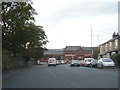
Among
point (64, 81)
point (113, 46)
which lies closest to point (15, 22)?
point (64, 81)

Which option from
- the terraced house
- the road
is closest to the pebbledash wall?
the terraced house

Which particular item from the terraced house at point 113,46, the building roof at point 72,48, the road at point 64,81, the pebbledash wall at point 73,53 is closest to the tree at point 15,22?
the road at point 64,81

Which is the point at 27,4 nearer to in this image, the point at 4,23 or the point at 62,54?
the point at 4,23

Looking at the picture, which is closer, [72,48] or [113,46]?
[113,46]

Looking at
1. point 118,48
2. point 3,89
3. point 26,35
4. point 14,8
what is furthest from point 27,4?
point 118,48

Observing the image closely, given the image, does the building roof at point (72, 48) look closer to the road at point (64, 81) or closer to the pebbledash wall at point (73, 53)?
the pebbledash wall at point (73, 53)

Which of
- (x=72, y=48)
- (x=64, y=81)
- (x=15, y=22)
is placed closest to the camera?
(x=64, y=81)

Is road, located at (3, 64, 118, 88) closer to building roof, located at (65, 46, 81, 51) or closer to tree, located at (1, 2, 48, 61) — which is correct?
tree, located at (1, 2, 48, 61)

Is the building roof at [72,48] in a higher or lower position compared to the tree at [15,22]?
lower

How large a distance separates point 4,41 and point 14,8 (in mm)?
6990

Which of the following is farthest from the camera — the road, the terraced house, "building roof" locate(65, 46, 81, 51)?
"building roof" locate(65, 46, 81, 51)

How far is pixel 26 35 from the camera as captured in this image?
32.5 metres

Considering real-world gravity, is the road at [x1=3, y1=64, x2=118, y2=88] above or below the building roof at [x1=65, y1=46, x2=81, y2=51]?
below

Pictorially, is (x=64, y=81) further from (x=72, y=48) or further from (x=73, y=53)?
(x=72, y=48)
